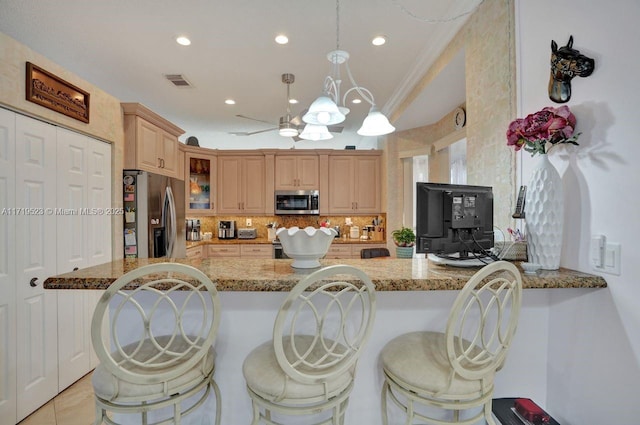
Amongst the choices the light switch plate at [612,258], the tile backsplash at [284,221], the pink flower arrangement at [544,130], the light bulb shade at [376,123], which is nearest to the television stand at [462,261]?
the light switch plate at [612,258]

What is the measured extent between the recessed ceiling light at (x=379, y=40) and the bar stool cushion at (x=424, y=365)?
7.88 ft

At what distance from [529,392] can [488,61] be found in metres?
1.97

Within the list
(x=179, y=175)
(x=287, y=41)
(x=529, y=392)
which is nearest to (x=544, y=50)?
(x=529, y=392)

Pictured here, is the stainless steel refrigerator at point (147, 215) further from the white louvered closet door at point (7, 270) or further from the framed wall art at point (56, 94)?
the white louvered closet door at point (7, 270)

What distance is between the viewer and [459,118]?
3.55 meters

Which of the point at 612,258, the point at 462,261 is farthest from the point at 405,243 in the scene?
the point at 612,258

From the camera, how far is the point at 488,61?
2006 mm

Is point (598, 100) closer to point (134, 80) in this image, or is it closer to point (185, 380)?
point (185, 380)

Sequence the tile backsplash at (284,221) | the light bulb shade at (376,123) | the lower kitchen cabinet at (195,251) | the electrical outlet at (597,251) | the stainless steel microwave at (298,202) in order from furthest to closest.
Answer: the tile backsplash at (284,221) < the stainless steel microwave at (298,202) < the lower kitchen cabinet at (195,251) < the light bulb shade at (376,123) < the electrical outlet at (597,251)

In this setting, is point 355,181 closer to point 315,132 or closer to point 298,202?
point 298,202

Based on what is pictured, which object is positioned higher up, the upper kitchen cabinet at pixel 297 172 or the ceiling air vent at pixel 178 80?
the ceiling air vent at pixel 178 80

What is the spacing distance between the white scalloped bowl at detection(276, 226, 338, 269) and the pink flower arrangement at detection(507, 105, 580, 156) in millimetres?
1021

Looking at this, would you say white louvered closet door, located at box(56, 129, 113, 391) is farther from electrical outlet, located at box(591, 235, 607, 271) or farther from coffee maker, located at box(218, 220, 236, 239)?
electrical outlet, located at box(591, 235, 607, 271)

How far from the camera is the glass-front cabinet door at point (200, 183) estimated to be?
4.98 metres
